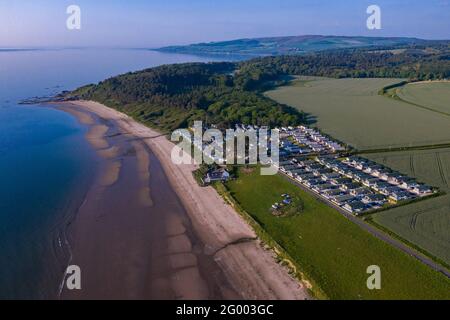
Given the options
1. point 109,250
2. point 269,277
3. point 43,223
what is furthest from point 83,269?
point 269,277

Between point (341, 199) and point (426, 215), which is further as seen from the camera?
point (341, 199)

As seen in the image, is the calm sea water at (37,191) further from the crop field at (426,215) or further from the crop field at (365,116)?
the crop field at (365,116)

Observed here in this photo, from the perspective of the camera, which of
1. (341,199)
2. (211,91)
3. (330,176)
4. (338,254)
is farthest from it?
(211,91)

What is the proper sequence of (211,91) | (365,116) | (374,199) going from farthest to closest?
(211,91)
(365,116)
(374,199)

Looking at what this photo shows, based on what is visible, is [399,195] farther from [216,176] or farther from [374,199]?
[216,176]

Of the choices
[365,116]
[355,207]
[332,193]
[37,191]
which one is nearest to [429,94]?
[365,116]

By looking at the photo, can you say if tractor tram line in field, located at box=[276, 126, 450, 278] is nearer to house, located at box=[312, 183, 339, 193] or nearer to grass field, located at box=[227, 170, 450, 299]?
house, located at box=[312, 183, 339, 193]
